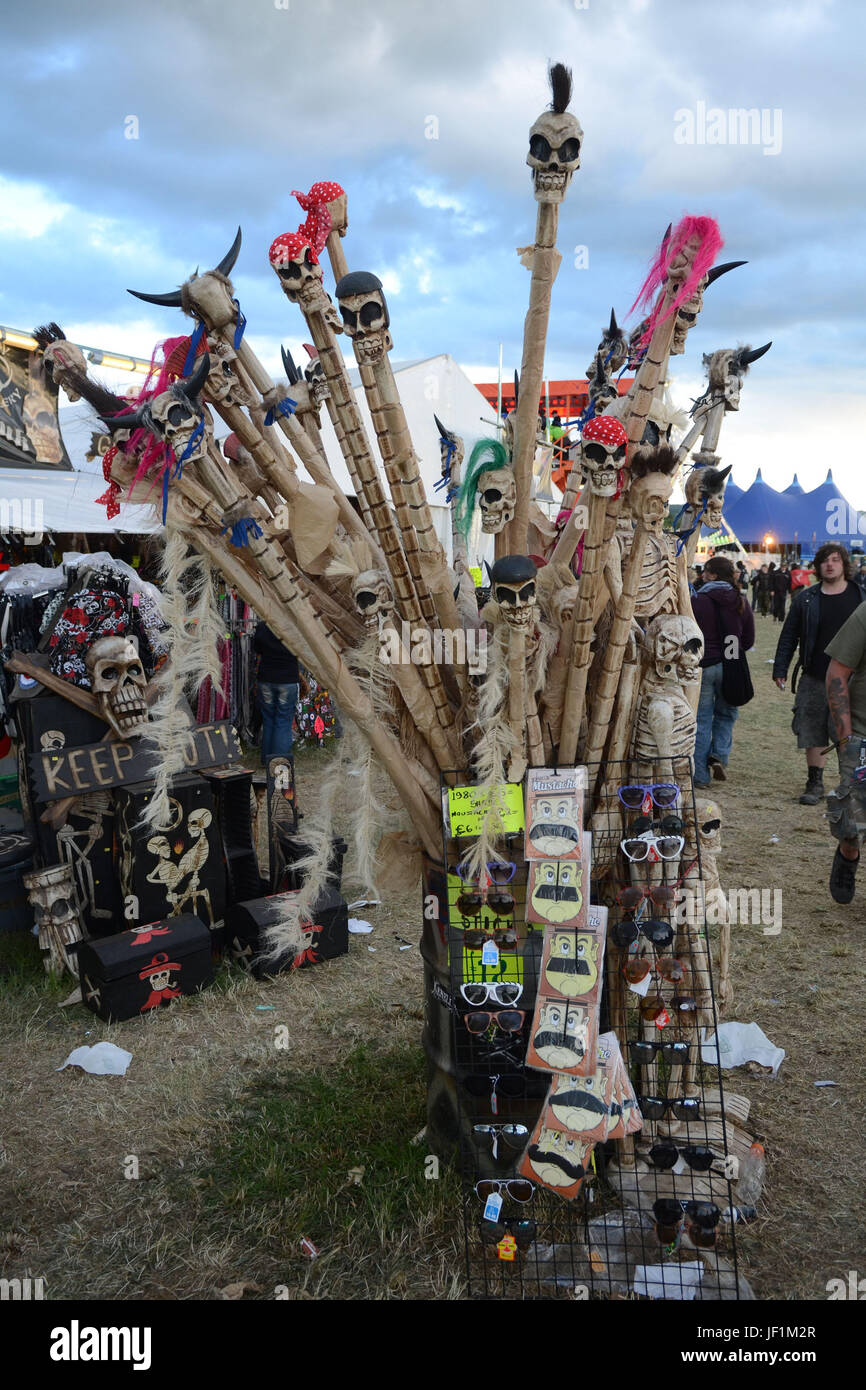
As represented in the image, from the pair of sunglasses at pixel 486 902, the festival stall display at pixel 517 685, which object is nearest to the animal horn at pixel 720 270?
the festival stall display at pixel 517 685

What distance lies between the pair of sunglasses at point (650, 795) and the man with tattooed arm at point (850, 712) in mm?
2686

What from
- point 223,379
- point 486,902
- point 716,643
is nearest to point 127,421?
point 223,379

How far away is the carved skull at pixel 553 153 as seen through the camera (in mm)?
1782

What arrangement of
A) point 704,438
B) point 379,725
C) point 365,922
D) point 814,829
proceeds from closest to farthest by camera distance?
point 379,725 < point 704,438 < point 365,922 < point 814,829

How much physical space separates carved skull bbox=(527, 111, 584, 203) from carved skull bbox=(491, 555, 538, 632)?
75cm

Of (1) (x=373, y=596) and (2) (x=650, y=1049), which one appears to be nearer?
(1) (x=373, y=596)

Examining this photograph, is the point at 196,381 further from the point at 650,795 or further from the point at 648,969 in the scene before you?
the point at 648,969

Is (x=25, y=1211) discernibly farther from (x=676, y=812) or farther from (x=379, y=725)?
(x=676, y=812)

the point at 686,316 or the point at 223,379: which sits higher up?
the point at 686,316

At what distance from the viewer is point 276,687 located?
263 inches

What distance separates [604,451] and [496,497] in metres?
0.30

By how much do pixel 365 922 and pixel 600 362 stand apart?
135 inches

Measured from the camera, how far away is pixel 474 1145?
2414 millimetres

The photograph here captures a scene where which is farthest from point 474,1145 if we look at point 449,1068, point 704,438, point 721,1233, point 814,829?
point 814,829
